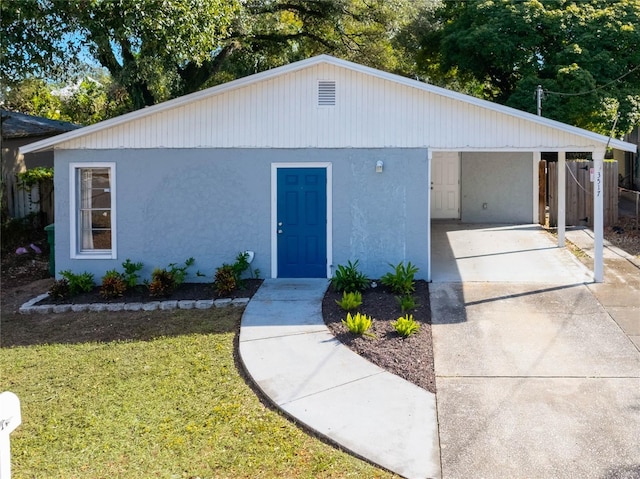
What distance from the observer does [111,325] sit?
28.1 feet

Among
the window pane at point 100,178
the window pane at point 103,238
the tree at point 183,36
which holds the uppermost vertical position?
the tree at point 183,36

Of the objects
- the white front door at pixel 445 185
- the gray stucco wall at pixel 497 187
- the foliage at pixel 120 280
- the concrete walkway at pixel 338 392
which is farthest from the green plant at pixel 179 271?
the gray stucco wall at pixel 497 187

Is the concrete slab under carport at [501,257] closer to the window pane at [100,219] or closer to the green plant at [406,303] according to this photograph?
the green plant at [406,303]

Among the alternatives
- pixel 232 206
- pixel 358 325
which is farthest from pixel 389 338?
pixel 232 206

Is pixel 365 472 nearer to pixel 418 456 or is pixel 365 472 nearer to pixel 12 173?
pixel 418 456

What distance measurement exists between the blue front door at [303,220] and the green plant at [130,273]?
7.82 ft

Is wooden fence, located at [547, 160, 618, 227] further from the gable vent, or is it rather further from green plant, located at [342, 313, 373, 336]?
green plant, located at [342, 313, 373, 336]

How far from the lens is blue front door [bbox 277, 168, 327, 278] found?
33.9 ft

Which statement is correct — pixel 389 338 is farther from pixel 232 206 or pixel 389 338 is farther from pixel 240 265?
pixel 232 206

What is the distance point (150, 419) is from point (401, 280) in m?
4.92

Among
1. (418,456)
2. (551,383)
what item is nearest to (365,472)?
(418,456)

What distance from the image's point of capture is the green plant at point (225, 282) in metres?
9.73

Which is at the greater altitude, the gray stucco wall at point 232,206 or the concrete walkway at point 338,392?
the gray stucco wall at point 232,206

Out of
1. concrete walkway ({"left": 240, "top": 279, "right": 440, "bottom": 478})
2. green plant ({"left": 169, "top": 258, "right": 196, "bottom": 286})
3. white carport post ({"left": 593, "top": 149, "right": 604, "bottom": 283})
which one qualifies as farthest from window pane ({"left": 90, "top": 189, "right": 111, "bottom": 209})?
white carport post ({"left": 593, "top": 149, "right": 604, "bottom": 283})
